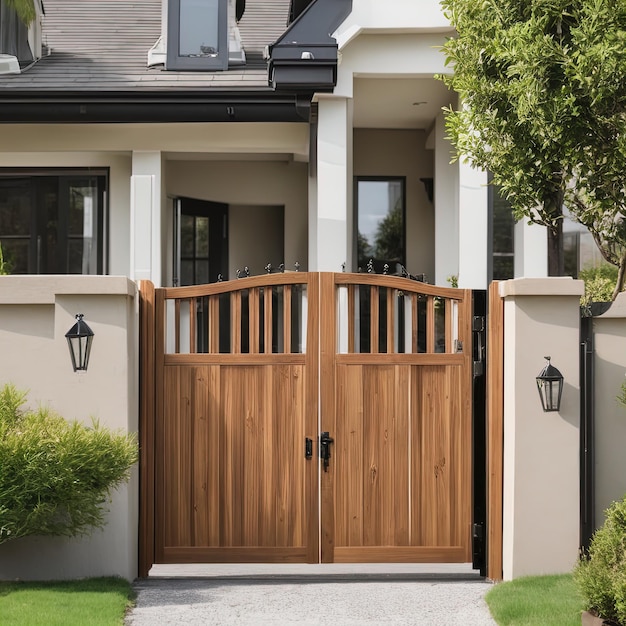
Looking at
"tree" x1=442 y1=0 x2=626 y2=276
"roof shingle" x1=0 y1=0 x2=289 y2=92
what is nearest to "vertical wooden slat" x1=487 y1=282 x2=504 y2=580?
"tree" x1=442 y1=0 x2=626 y2=276

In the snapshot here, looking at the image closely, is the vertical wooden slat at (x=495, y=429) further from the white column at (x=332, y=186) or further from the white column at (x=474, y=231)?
the white column at (x=332, y=186)

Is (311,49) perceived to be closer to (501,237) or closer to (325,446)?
(501,237)

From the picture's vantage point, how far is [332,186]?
431 inches

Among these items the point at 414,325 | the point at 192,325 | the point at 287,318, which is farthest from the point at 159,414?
the point at 414,325

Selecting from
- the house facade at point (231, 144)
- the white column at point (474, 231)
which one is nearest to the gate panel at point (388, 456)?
the house facade at point (231, 144)

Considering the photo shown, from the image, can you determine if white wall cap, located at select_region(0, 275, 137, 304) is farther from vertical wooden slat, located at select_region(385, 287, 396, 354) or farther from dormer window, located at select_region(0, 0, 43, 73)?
dormer window, located at select_region(0, 0, 43, 73)

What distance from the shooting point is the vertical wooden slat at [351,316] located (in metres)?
7.65

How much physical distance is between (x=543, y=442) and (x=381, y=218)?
25.6 ft

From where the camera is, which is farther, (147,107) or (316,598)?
(147,107)

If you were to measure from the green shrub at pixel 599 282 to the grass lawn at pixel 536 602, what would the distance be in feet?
12.7

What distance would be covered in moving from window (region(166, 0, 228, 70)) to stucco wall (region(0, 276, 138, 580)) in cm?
574

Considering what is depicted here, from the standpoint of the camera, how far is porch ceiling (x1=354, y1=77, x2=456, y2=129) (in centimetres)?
1160

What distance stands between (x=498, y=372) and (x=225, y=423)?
217 cm

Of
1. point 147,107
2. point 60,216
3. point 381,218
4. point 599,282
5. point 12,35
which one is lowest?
point 599,282
